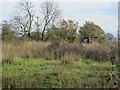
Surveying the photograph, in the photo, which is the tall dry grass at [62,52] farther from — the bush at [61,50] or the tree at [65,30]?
the tree at [65,30]

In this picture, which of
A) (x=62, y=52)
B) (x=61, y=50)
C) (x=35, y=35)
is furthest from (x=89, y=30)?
(x=62, y=52)

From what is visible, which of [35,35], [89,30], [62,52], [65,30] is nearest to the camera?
[62,52]

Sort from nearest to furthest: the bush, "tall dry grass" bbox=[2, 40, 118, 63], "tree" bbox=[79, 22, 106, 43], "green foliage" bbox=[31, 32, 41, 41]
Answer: "tall dry grass" bbox=[2, 40, 118, 63]
the bush
"green foliage" bbox=[31, 32, 41, 41]
"tree" bbox=[79, 22, 106, 43]

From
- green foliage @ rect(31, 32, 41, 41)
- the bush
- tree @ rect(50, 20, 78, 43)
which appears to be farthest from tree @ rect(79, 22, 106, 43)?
the bush

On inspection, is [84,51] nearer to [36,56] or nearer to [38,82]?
[36,56]

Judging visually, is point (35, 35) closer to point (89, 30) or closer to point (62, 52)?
point (89, 30)

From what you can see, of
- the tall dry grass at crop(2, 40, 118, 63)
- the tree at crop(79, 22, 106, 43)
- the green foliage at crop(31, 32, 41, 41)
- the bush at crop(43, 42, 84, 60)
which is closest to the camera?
the tall dry grass at crop(2, 40, 118, 63)

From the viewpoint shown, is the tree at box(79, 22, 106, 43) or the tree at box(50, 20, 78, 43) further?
the tree at box(79, 22, 106, 43)

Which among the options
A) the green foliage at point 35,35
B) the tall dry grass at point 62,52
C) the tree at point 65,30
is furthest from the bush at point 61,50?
the green foliage at point 35,35

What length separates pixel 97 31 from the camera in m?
34.5

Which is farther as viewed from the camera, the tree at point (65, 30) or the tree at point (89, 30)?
the tree at point (89, 30)

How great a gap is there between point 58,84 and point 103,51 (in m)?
5.21

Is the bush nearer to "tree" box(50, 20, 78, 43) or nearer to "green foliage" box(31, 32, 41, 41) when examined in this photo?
"tree" box(50, 20, 78, 43)

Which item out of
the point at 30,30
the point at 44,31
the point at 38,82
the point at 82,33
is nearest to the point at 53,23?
the point at 44,31
